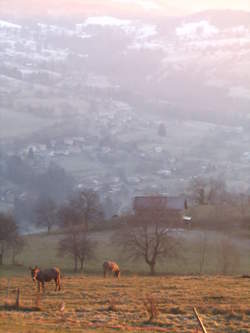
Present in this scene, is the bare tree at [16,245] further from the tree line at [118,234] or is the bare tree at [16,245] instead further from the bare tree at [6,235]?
the bare tree at [6,235]

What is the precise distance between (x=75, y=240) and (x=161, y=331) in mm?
40773

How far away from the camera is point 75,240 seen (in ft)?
187

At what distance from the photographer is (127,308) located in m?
21.1

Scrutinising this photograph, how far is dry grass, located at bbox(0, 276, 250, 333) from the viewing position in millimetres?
17500

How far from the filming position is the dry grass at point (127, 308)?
57.4 feet

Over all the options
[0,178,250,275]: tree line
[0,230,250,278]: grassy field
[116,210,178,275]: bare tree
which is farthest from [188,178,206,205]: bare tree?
[116,210,178,275]: bare tree

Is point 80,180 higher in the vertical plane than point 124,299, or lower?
higher

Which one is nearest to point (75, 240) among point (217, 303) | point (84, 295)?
point (84, 295)

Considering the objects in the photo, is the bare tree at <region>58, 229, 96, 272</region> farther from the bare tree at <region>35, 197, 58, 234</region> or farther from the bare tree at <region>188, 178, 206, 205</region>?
the bare tree at <region>188, 178, 206, 205</region>

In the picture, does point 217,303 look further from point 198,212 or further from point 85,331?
point 198,212

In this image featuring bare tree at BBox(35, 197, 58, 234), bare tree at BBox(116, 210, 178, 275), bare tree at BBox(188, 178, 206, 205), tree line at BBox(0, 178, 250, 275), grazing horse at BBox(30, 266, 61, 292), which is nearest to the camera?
grazing horse at BBox(30, 266, 61, 292)

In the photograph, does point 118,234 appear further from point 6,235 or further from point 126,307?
point 126,307

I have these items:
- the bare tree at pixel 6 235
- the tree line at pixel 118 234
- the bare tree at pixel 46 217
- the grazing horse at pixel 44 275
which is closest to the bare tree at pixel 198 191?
the tree line at pixel 118 234

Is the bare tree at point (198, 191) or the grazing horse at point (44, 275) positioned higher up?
the bare tree at point (198, 191)
